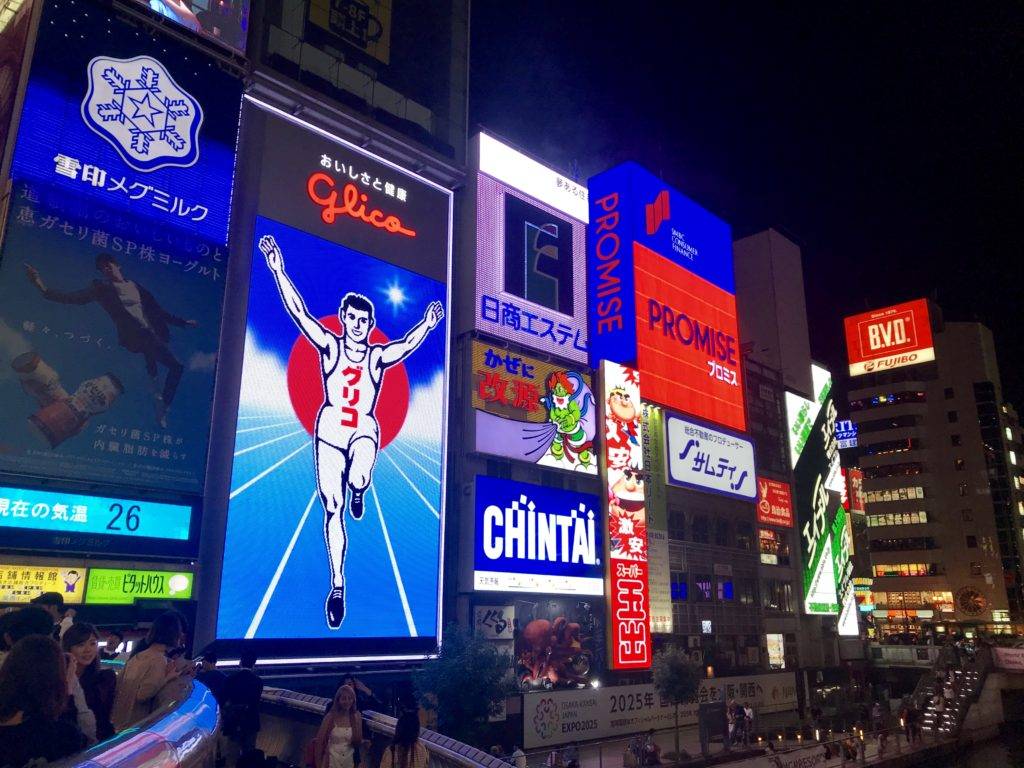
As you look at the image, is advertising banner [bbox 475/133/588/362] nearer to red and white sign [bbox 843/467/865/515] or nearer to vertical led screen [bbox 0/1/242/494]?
vertical led screen [bbox 0/1/242/494]

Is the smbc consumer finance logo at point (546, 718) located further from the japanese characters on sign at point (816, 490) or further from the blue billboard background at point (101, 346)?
the japanese characters on sign at point (816, 490)

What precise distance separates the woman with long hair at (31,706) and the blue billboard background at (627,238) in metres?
30.5

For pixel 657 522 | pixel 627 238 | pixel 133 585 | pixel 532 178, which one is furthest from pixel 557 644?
pixel 532 178

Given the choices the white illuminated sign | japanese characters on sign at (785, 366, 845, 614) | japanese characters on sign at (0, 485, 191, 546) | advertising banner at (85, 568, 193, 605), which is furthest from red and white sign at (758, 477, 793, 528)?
japanese characters on sign at (0, 485, 191, 546)

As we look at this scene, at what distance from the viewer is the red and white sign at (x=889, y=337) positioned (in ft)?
270

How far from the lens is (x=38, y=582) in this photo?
56.7 feet

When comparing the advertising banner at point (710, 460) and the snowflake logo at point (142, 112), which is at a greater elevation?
the snowflake logo at point (142, 112)

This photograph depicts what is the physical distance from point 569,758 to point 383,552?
26.2 feet

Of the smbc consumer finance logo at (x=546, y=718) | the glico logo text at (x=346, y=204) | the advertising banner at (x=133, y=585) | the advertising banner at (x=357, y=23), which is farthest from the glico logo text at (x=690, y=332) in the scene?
the advertising banner at (x=133, y=585)

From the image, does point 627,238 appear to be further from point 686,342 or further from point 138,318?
point 138,318

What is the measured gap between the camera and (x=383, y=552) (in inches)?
934

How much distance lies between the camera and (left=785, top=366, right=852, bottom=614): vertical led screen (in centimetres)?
4709

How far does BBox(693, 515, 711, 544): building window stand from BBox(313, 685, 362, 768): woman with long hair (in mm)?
31719

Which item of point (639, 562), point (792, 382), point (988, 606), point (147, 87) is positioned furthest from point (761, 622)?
point (988, 606)
